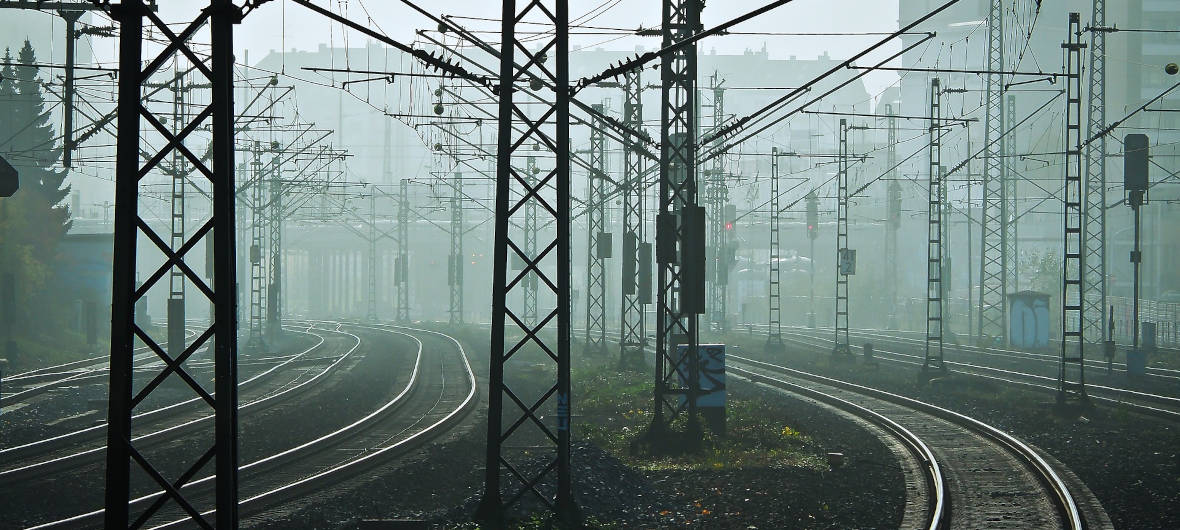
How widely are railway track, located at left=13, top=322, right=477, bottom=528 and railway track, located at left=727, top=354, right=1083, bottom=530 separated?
788 cm

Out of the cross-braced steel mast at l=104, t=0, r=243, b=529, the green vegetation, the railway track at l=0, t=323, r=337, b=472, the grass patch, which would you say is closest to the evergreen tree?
the green vegetation

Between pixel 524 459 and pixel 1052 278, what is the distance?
152 ft

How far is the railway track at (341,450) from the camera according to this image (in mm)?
13125

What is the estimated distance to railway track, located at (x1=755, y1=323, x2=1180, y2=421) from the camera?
2195 centimetres

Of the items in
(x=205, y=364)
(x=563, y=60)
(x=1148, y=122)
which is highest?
(x=1148, y=122)

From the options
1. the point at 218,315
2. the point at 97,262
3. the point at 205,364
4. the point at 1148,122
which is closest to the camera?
the point at 218,315

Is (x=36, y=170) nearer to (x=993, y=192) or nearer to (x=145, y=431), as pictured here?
(x=145, y=431)

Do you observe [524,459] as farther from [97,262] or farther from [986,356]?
[97,262]

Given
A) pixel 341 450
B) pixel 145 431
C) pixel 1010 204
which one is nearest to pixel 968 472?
pixel 341 450

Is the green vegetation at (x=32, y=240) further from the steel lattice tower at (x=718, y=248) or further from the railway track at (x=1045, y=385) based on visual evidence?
the railway track at (x=1045, y=385)

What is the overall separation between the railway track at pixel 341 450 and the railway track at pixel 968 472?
310 inches

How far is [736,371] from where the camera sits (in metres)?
32.1

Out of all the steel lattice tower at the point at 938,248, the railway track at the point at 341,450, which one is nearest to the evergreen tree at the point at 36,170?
the railway track at the point at 341,450

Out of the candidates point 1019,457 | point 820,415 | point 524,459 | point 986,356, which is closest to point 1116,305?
point 986,356
